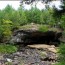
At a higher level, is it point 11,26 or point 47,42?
point 11,26

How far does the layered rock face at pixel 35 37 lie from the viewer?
61.1ft

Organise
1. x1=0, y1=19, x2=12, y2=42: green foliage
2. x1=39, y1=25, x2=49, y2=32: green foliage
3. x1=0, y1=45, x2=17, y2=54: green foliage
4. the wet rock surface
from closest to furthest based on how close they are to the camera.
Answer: the wet rock surface, x1=0, y1=45, x2=17, y2=54: green foliage, x1=0, y1=19, x2=12, y2=42: green foliage, x1=39, y1=25, x2=49, y2=32: green foliage

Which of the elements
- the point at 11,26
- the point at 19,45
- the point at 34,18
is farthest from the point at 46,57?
the point at 34,18

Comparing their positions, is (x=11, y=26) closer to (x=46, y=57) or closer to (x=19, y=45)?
(x=19, y=45)

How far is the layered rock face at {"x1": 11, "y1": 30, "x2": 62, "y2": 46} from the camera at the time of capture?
61.1 ft

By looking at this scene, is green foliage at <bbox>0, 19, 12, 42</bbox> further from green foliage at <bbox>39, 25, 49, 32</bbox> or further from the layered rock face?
green foliage at <bbox>39, 25, 49, 32</bbox>

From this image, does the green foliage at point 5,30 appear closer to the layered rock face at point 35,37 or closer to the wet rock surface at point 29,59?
the layered rock face at point 35,37

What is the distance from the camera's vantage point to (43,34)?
19.0 metres

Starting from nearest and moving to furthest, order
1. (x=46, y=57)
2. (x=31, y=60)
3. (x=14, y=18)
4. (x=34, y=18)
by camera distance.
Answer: (x=31, y=60), (x=46, y=57), (x=14, y=18), (x=34, y=18)

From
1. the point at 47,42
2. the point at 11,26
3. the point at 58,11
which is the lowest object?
the point at 47,42

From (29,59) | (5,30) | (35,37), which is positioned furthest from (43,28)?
(29,59)

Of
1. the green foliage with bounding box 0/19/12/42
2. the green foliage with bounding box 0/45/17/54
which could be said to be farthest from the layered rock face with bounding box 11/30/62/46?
the green foliage with bounding box 0/45/17/54

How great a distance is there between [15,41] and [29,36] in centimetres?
107

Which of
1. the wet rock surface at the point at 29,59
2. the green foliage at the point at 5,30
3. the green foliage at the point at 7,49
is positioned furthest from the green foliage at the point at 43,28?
the green foliage at the point at 7,49
